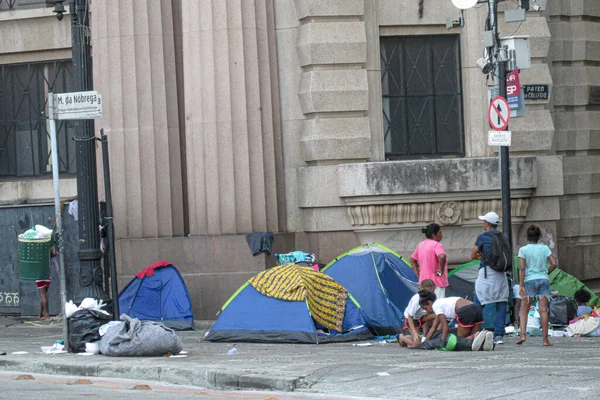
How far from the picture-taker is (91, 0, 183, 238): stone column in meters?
19.9

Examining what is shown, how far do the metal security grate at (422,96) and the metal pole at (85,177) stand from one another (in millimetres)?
5665

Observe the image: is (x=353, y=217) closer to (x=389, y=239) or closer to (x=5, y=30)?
(x=389, y=239)

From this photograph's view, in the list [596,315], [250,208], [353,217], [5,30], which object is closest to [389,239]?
[353,217]

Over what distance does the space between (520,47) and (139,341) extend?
7.27 m

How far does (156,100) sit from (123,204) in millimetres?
1781

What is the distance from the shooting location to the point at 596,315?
17.5 metres

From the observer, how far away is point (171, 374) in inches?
526

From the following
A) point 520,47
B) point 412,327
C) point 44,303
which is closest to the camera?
point 412,327

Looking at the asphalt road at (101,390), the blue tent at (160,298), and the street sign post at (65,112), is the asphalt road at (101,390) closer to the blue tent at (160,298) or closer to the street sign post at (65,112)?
the street sign post at (65,112)

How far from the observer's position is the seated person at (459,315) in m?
15.1

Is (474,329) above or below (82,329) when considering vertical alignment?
below

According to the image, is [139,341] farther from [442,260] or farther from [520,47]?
[520,47]

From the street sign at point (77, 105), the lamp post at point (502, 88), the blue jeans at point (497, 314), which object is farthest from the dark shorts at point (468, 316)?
the street sign at point (77, 105)

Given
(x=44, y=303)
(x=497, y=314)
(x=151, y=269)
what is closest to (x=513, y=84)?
(x=497, y=314)
